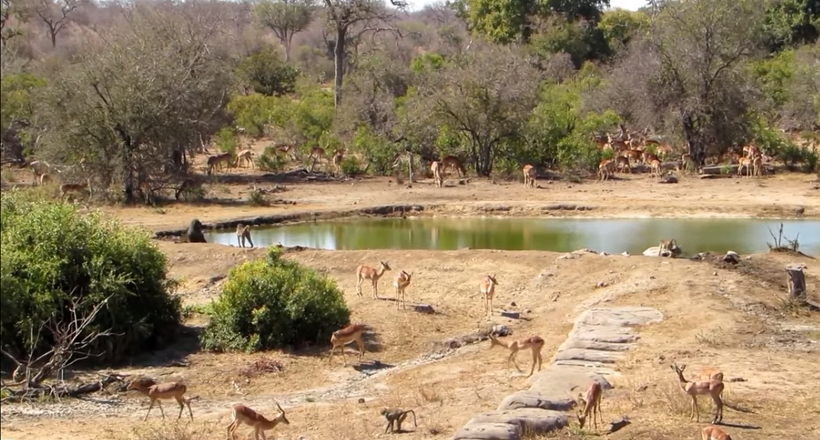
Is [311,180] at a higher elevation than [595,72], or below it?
below

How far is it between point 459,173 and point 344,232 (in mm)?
9592

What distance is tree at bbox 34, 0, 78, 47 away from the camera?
71.6 m

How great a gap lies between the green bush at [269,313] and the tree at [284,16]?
200 feet

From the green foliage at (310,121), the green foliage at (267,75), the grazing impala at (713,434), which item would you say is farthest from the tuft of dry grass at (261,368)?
the green foliage at (267,75)

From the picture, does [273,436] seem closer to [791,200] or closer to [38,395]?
[38,395]

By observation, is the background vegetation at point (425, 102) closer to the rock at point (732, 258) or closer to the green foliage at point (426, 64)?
the green foliage at point (426, 64)

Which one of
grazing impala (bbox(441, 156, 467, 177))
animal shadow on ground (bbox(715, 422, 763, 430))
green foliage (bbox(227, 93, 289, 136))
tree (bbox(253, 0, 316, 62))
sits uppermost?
tree (bbox(253, 0, 316, 62))

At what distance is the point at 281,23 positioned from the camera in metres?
80.4

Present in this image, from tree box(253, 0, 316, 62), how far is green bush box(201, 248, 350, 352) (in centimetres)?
6089

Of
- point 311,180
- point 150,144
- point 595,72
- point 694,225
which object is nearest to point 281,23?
point 595,72

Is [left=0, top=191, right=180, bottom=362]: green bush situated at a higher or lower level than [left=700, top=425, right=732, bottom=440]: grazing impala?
higher

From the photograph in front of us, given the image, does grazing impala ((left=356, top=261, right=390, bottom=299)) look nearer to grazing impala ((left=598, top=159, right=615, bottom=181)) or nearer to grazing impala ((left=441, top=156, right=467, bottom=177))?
grazing impala ((left=441, top=156, right=467, bottom=177))

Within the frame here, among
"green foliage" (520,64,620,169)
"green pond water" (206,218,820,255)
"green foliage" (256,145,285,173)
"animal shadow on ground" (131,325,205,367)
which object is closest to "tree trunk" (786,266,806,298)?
"green pond water" (206,218,820,255)

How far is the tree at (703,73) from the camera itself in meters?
38.1
